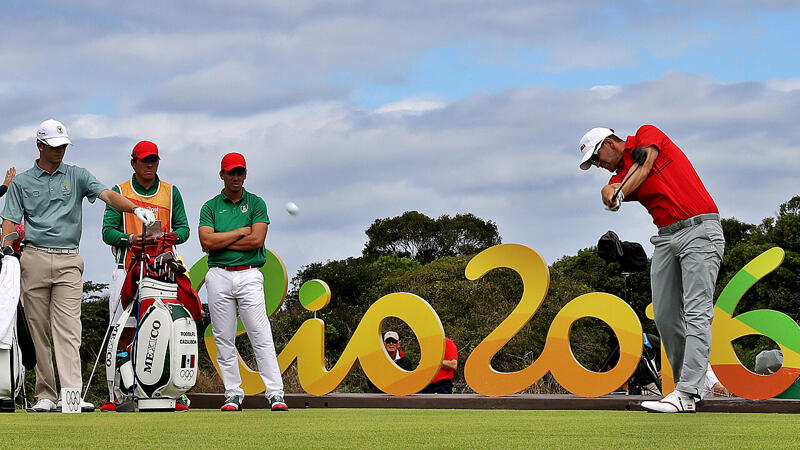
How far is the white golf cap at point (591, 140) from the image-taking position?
271 inches

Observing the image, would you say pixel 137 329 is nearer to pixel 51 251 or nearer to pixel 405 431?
pixel 51 251

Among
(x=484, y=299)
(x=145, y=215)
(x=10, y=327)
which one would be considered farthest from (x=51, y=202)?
(x=484, y=299)

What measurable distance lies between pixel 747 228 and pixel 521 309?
32.5m

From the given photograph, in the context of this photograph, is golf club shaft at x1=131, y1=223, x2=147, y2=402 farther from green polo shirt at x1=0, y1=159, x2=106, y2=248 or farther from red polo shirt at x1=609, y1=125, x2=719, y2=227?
red polo shirt at x1=609, y1=125, x2=719, y2=227

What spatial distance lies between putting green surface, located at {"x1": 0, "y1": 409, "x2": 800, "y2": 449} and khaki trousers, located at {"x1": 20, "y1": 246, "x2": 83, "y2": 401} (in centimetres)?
A: 127

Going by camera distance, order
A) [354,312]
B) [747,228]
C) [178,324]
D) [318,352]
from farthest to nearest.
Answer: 1. [747,228]
2. [354,312]
3. [318,352]
4. [178,324]

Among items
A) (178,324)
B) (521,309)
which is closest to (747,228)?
(521,309)

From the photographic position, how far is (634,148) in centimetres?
674

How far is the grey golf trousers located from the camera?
21.3 feet

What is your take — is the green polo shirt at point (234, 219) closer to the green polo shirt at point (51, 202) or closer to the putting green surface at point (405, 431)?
the green polo shirt at point (51, 202)

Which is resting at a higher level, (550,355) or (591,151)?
(591,151)

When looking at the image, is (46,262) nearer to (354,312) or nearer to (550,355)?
(550,355)

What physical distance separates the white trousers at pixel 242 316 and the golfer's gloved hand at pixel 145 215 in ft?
4.06

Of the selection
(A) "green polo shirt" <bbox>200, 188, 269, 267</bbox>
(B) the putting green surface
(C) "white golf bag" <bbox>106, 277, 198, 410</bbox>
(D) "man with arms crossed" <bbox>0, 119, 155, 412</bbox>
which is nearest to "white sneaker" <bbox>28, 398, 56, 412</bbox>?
(D) "man with arms crossed" <bbox>0, 119, 155, 412</bbox>
